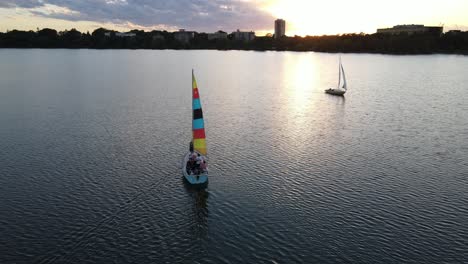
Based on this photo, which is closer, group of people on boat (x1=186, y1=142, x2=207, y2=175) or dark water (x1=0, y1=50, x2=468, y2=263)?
dark water (x1=0, y1=50, x2=468, y2=263)

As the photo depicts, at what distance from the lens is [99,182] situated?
4388cm

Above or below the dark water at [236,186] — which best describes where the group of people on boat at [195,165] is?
above

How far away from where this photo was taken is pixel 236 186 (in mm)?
43469

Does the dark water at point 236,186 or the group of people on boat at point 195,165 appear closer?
the dark water at point 236,186

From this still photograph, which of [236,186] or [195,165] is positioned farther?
[236,186]

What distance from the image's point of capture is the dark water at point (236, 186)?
31531mm

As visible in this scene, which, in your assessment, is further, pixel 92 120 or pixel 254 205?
pixel 92 120

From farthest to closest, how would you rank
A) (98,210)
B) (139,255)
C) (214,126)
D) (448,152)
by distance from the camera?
(214,126), (448,152), (98,210), (139,255)

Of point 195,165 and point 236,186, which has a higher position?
point 195,165

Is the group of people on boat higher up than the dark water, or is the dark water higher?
the group of people on boat

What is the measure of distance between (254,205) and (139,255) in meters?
12.9

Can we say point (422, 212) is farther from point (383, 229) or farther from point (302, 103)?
point (302, 103)

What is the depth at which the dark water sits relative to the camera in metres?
31.5

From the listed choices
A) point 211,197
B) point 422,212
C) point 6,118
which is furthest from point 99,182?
point 6,118
